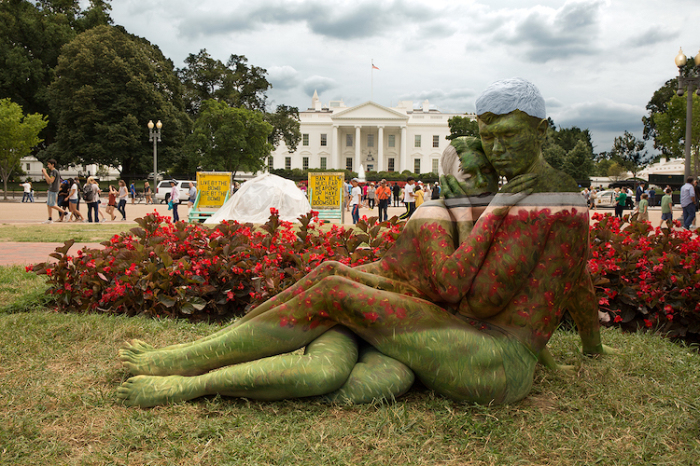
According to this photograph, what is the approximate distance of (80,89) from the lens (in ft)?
122

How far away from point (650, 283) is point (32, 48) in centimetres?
5118

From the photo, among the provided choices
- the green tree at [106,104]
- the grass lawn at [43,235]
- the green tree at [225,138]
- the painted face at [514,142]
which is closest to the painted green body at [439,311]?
the painted face at [514,142]

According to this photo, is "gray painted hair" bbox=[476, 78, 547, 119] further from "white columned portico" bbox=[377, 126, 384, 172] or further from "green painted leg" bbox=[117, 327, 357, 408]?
"white columned portico" bbox=[377, 126, 384, 172]

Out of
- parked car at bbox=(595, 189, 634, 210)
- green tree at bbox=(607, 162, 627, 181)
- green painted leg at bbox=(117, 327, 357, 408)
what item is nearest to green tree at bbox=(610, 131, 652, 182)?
green tree at bbox=(607, 162, 627, 181)

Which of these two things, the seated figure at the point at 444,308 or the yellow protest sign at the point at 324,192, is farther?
the yellow protest sign at the point at 324,192

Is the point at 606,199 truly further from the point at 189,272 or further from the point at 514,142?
the point at 514,142

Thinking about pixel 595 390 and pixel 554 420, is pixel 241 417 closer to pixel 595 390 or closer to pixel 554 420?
pixel 554 420

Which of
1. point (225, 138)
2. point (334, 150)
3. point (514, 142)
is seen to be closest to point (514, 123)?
point (514, 142)

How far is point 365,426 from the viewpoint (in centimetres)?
205

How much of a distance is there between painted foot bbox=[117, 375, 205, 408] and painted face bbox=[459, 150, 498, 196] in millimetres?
1433

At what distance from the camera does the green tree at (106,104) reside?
37469 millimetres

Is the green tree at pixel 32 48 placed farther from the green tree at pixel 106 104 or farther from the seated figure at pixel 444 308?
the seated figure at pixel 444 308

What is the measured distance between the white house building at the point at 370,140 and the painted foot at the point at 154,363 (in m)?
71.9

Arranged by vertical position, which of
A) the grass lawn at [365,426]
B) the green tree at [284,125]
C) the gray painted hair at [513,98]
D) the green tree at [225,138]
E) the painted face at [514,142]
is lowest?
the grass lawn at [365,426]
